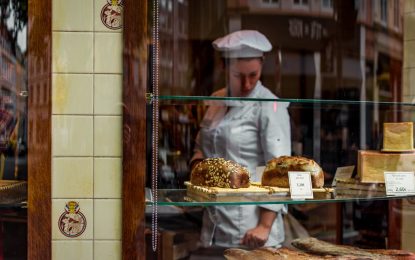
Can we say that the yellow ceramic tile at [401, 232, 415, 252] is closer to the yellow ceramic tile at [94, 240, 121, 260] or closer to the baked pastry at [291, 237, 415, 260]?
the baked pastry at [291, 237, 415, 260]

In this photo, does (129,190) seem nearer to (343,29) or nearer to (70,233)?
(70,233)

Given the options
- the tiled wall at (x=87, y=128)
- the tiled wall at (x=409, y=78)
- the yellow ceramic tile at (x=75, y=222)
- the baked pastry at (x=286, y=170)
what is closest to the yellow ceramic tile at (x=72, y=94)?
the tiled wall at (x=87, y=128)

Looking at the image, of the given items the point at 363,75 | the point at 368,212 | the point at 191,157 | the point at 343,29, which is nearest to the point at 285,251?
the point at 191,157

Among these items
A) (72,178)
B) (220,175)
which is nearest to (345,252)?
(220,175)

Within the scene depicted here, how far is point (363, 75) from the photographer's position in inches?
120

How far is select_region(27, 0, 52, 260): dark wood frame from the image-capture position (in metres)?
1.62

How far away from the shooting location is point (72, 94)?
1.64 m

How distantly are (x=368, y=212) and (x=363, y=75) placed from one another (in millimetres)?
867

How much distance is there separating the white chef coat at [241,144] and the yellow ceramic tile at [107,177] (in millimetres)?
655

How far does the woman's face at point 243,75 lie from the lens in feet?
8.05

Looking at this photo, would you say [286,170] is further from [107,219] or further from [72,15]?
[72,15]

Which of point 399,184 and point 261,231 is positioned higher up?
point 399,184

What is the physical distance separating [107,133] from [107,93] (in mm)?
118

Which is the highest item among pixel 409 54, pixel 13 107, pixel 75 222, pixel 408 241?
pixel 409 54
